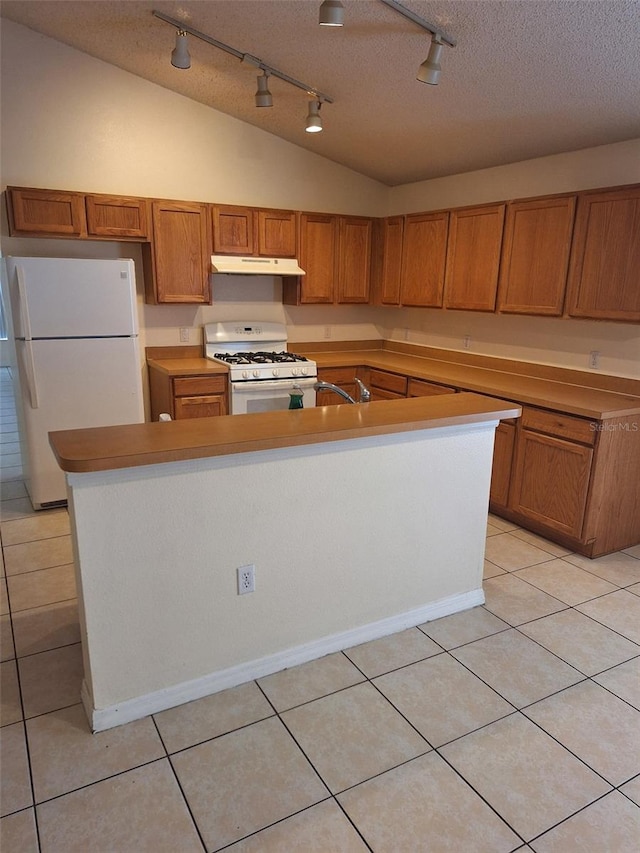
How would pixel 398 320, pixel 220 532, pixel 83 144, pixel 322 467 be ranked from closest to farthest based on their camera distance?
pixel 220 532, pixel 322 467, pixel 83 144, pixel 398 320

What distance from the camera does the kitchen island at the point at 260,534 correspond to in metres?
1.83

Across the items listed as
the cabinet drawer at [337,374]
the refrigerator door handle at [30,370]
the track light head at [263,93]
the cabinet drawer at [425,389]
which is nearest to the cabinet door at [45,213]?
the refrigerator door handle at [30,370]

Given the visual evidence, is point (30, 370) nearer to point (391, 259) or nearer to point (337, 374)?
point (337, 374)

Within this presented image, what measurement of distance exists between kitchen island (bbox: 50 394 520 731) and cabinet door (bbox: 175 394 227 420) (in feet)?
6.26

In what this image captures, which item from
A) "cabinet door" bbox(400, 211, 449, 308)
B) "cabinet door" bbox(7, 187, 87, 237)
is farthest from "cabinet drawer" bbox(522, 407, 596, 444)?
"cabinet door" bbox(7, 187, 87, 237)

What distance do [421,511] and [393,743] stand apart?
92cm

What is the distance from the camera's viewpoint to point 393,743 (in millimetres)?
1876

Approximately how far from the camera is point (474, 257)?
404 centimetres

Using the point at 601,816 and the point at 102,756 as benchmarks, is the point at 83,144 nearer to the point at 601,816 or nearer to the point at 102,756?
the point at 102,756

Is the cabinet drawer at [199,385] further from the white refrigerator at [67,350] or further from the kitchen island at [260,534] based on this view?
the kitchen island at [260,534]

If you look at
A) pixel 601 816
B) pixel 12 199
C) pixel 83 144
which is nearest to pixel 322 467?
pixel 601 816

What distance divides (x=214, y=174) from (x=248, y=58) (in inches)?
49.5

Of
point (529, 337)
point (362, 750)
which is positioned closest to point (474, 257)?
point (529, 337)

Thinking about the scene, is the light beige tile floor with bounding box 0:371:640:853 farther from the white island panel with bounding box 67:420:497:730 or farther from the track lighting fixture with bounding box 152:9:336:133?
the track lighting fixture with bounding box 152:9:336:133
